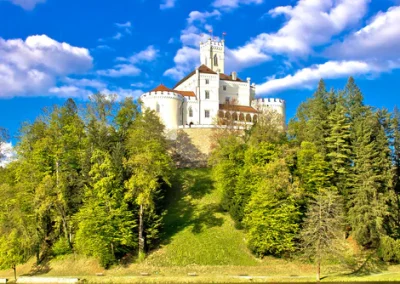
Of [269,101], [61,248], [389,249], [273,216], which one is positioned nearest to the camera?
[389,249]

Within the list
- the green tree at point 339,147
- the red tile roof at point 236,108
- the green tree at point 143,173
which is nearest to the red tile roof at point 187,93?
the red tile roof at point 236,108

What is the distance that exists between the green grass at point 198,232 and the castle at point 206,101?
12.6 meters

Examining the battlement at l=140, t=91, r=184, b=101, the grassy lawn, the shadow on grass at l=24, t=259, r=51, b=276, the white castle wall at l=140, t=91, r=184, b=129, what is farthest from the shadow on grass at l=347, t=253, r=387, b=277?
the battlement at l=140, t=91, r=184, b=101

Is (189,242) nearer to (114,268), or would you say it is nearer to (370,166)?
(114,268)

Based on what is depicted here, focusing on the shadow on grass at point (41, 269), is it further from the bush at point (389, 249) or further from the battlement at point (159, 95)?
the battlement at point (159, 95)

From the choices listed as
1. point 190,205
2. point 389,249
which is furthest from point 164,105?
point 389,249

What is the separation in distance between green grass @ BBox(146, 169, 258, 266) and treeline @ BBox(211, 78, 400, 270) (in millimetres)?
1502

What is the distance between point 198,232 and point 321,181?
40.1 feet

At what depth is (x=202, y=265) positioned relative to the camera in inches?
1300

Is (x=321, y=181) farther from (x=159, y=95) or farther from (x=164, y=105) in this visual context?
(x=159, y=95)

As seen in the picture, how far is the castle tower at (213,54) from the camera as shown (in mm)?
75375

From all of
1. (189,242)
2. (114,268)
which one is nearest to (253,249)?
(189,242)

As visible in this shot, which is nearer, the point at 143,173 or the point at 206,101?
the point at 143,173

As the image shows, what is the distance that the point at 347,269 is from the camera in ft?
106
